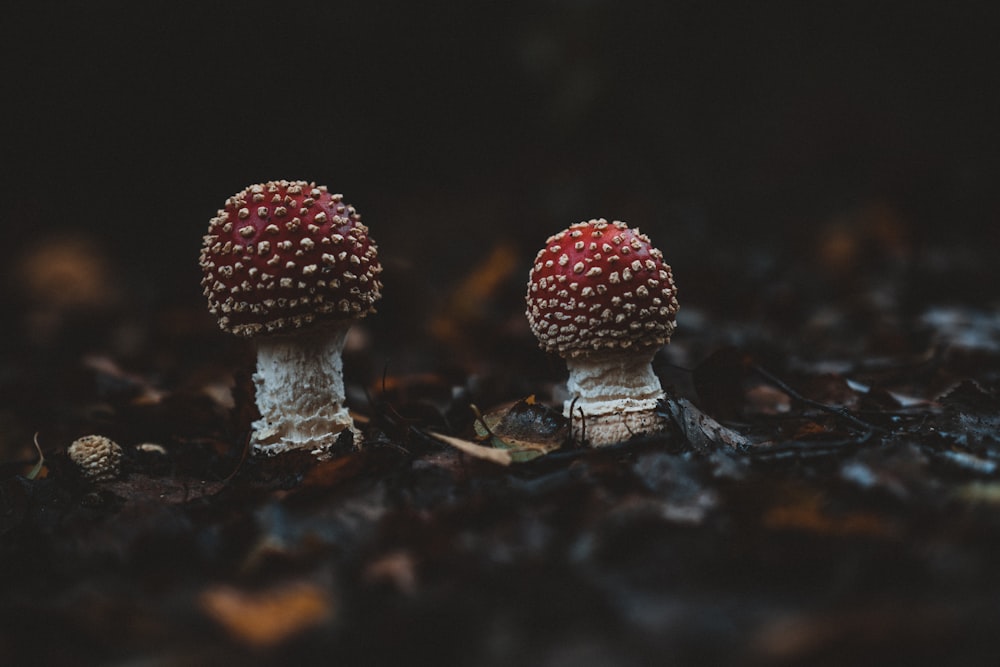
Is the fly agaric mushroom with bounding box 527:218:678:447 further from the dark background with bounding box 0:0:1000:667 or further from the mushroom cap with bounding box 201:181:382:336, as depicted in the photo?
the mushroom cap with bounding box 201:181:382:336

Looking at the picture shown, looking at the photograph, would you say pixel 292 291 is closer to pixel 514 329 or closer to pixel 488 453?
pixel 488 453

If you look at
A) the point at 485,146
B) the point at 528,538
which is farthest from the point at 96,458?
the point at 485,146

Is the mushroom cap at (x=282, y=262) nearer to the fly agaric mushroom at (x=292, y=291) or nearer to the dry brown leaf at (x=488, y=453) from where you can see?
the fly agaric mushroom at (x=292, y=291)

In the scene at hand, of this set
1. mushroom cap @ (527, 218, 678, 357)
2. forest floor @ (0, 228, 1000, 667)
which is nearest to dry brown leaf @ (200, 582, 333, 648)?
forest floor @ (0, 228, 1000, 667)

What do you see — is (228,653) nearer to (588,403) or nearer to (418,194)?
(588,403)

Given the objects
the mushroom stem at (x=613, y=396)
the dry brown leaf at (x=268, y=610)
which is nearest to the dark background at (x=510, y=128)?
the mushroom stem at (x=613, y=396)

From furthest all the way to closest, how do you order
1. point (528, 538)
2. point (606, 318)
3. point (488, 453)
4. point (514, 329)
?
point (514, 329), point (606, 318), point (488, 453), point (528, 538)

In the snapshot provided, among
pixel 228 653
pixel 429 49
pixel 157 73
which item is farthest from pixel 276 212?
pixel 429 49
